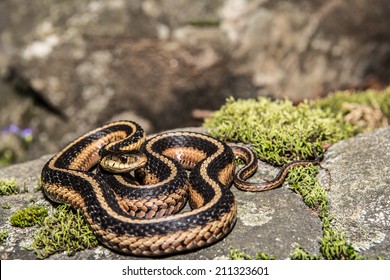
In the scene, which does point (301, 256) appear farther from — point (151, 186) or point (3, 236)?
point (3, 236)

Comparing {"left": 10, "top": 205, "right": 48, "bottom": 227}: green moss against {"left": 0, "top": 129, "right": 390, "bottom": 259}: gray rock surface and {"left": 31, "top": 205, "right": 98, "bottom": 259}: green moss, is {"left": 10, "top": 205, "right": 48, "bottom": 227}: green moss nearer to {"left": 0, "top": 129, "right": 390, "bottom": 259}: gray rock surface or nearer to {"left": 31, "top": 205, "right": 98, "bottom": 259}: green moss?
{"left": 0, "top": 129, "right": 390, "bottom": 259}: gray rock surface

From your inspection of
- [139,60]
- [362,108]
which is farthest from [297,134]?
[139,60]

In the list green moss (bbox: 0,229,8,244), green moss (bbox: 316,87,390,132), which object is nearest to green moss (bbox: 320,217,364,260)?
green moss (bbox: 0,229,8,244)

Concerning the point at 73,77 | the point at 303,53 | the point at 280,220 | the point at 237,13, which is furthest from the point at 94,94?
the point at 280,220

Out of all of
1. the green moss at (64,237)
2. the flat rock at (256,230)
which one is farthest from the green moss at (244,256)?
the green moss at (64,237)
